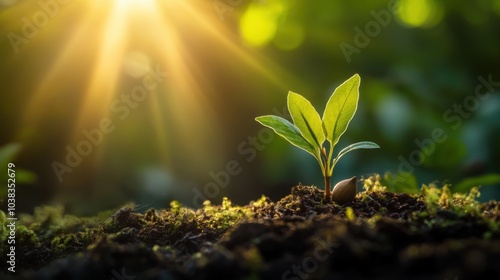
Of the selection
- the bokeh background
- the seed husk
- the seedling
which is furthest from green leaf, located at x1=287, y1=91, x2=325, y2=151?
the bokeh background

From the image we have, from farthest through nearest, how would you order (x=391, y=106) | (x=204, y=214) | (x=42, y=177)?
(x=391, y=106) < (x=42, y=177) < (x=204, y=214)

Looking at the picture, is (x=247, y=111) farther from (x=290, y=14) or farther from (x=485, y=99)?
(x=485, y=99)

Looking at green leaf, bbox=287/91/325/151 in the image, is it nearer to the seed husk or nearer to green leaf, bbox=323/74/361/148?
green leaf, bbox=323/74/361/148

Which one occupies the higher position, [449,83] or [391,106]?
[449,83]

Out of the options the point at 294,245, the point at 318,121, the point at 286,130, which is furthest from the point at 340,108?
the point at 294,245

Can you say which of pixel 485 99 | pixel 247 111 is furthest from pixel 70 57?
pixel 485 99
